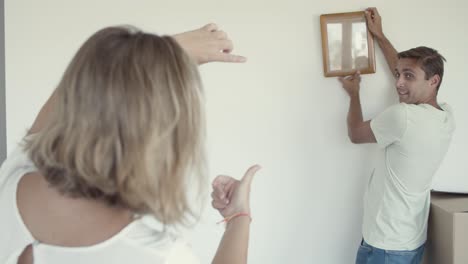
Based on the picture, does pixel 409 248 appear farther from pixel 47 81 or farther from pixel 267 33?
pixel 47 81

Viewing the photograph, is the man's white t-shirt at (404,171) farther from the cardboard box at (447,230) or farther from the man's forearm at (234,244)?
the man's forearm at (234,244)

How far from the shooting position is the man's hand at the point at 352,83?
1857 mm

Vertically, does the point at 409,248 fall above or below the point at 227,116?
below

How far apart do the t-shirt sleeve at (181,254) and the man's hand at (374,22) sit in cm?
139

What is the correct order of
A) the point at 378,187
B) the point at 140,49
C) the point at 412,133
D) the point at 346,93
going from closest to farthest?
the point at 140,49 → the point at 412,133 → the point at 378,187 → the point at 346,93

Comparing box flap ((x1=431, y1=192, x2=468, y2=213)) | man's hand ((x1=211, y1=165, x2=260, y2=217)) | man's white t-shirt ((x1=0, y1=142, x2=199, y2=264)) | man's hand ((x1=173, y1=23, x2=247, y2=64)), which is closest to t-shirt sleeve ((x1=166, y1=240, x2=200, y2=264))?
man's white t-shirt ((x1=0, y1=142, x2=199, y2=264))

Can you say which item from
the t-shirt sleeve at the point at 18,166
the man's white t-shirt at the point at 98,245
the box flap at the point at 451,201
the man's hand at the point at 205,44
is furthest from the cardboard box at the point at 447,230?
the t-shirt sleeve at the point at 18,166

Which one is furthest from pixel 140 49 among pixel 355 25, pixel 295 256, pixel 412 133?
pixel 295 256

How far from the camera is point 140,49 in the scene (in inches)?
28.0

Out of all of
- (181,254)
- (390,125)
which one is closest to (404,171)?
(390,125)

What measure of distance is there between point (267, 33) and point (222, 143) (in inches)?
20.5

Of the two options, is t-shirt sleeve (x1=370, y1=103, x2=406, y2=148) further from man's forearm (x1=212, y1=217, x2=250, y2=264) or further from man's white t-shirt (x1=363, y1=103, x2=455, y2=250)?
man's forearm (x1=212, y1=217, x2=250, y2=264)

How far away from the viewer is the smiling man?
1.67 m

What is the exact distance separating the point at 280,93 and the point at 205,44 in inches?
38.2
